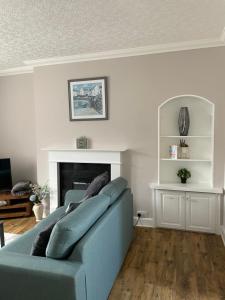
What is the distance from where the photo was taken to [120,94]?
11.6 feet

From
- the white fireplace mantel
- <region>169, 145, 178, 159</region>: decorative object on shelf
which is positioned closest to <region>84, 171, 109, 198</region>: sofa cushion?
the white fireplace mantel

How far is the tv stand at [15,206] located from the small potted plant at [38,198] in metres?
0.24

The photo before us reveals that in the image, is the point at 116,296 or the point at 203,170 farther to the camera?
the point at 203,170

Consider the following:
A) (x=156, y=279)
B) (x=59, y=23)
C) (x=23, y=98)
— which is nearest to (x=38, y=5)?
(x=59, y=23)

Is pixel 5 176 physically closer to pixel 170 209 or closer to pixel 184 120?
pixel 170 209

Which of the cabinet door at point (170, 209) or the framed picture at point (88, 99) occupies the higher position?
the framed picture at point (88, 99)

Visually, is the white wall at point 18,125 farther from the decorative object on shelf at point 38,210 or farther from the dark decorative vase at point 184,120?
the dark decorative vase at point 184,120

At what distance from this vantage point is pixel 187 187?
3.20m

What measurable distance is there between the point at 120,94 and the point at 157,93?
567 millimetres

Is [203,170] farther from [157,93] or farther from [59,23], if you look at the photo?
[59,23]

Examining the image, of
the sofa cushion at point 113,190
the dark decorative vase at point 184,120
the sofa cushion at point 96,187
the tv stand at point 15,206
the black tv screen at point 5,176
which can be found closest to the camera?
the sofa cushion at point 113,190

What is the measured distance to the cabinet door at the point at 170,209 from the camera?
3.28m

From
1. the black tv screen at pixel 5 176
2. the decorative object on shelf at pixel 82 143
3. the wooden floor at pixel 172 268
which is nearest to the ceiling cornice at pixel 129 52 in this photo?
the decorative object on shelf at pixel 82 143

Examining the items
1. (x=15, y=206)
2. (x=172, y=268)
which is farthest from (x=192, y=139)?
(x=15, y=206)
